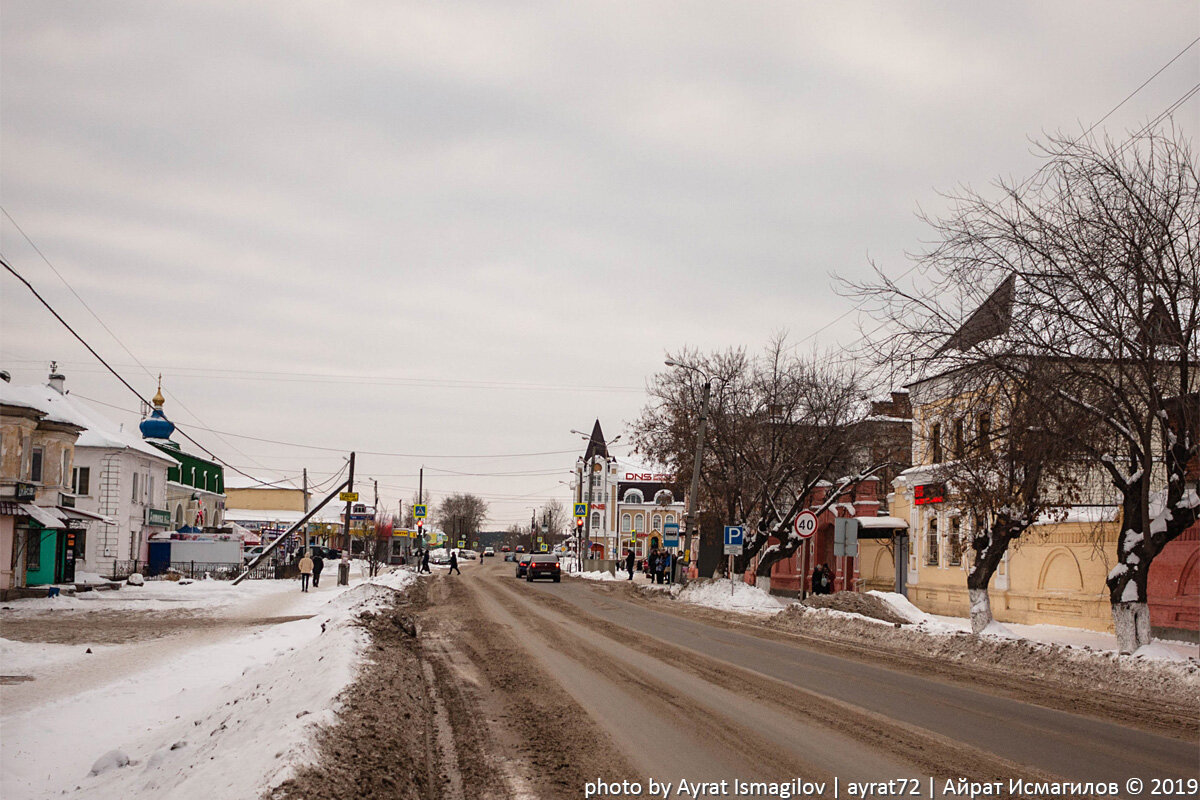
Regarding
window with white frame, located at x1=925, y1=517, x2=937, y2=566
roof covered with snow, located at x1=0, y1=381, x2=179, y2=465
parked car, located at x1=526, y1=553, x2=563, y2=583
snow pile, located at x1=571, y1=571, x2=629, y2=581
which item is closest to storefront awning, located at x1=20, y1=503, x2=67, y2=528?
roof covered with snow, located at x1=0, y1=381, x2=179, y2=465

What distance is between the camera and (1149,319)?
52.8 ft

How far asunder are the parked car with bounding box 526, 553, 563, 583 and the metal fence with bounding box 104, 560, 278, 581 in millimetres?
13716

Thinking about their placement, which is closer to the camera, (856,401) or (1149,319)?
(1149,319)

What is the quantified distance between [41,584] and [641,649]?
3196 cm

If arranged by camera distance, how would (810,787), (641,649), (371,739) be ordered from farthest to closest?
(641,649), (371,739), (810,787)

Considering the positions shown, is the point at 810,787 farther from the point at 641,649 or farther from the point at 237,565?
the point at 237,565

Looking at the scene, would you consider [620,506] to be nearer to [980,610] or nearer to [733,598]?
[733,598]

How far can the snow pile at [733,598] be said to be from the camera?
36375 mm

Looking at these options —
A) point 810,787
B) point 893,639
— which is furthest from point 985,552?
point 810,787

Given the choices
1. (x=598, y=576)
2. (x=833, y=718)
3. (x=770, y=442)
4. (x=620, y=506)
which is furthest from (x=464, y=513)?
(x=833, y=718)

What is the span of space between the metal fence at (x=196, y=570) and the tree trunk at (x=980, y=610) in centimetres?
3967

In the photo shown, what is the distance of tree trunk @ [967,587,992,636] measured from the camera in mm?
22156

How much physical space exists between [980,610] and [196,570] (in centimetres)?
4638

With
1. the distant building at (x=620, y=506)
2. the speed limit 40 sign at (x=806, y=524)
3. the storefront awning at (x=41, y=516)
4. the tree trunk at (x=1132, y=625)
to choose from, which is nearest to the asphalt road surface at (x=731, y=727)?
the tree trunk at (x=1132, y=625)
